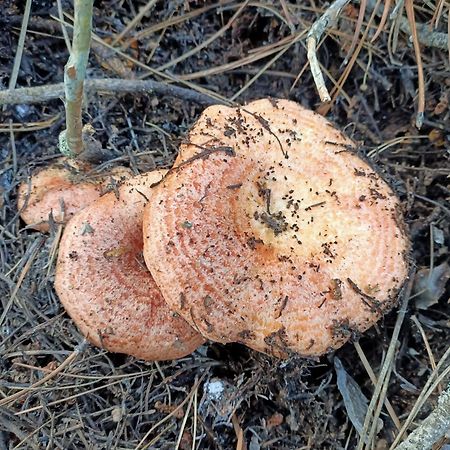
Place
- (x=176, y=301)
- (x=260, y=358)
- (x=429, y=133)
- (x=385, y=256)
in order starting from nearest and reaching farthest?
1. (x=176, y=301)
2. (x=385, y=256)
3. (x=260, y=358)
4. (x=429, y=133)

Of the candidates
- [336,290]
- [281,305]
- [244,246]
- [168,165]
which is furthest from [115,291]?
[336,290]

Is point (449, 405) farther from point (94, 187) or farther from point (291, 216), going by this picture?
point (94, 187)

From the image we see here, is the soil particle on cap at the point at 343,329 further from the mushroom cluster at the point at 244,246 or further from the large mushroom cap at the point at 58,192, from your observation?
the large mushroom cap at the point at 58,192

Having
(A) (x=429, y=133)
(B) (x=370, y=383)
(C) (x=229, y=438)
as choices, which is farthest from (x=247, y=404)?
(A) (x=429, y=133)

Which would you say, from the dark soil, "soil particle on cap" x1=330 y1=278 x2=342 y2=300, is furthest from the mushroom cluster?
the dark soil

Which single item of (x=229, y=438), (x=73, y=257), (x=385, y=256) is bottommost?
(x=229, y=438)

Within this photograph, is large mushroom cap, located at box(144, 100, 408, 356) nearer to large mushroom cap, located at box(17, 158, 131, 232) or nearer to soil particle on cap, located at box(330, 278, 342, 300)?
soil particle on cap, located at box(330, 278, 342, 300)

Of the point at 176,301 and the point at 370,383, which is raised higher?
the point at 176,301

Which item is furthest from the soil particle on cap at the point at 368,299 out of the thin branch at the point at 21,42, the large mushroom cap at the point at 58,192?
the thin branch at the point at 21,42
